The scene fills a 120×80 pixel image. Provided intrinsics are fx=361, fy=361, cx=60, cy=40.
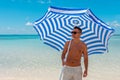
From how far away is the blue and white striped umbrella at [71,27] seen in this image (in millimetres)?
5320

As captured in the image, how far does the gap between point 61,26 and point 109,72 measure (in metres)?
5.90

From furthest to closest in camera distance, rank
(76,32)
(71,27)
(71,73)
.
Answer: (71,27)
(71,73)
(76,32)

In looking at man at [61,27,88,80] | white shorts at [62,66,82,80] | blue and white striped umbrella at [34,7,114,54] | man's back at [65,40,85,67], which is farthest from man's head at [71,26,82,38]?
white shorts at [62,66,82,80]

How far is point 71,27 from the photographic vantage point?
5.51 metres

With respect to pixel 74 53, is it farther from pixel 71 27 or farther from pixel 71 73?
pixel 71 27

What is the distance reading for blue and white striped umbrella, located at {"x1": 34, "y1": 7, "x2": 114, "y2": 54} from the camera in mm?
5320

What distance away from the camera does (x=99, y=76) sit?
1027cm

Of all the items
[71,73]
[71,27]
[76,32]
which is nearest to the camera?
[76,32]

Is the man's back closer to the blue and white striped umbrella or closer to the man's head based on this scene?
the man's head

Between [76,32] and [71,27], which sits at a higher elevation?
[71,27]

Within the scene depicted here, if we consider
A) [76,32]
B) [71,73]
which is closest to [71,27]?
[76,32]

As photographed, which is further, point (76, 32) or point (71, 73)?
point (71, 73)

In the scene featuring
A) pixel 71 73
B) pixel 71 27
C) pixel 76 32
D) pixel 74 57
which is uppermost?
pixel 71 27

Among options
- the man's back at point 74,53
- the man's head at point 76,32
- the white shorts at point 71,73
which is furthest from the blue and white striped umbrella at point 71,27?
the white shorts at point 71,73
